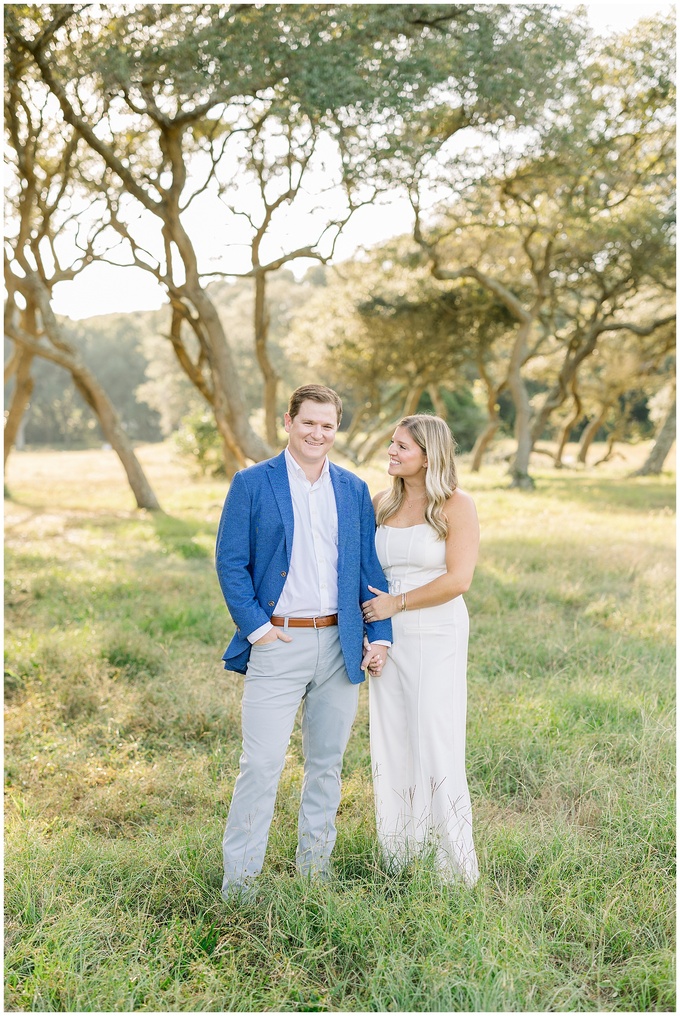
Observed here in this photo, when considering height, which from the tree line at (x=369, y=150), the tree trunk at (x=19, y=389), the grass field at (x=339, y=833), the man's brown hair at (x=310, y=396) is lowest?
the grass field at (x=339, y=833)

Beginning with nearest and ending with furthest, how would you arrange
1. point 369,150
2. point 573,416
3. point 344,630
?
point 344,630, point 369,150, point 573,416

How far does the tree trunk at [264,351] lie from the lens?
679 inches

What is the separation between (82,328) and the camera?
60.4m

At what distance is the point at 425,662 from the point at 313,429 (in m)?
1.18

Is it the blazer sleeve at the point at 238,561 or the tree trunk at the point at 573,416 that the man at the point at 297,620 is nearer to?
the blazer sleeve at the point at 238,561

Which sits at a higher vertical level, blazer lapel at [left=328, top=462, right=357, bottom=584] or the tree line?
the tree line

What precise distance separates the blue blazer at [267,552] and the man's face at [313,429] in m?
0.13

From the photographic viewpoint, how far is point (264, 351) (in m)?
18.2

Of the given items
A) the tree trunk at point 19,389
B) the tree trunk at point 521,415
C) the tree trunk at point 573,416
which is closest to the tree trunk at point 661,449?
the tree trunk at point 573,416

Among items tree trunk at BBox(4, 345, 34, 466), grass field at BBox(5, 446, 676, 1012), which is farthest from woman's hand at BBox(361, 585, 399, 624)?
tree trunk at BBox(4, 345, 34, 466)

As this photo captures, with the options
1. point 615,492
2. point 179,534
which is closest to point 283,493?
point 179,534

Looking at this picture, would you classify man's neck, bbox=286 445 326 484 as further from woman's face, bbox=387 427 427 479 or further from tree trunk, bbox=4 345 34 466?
tree trunk, bbox=4 345 34 466

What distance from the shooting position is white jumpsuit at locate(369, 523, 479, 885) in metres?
3.64

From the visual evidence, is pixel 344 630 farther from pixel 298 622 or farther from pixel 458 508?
pixel 458 508
